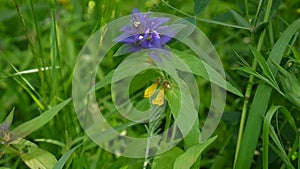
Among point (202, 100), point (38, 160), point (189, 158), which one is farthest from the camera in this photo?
point (202, 100)

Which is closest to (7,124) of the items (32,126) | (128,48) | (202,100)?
(32,126)

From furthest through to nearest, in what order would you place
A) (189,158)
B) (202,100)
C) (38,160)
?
(202,100) < (38,160) < (189,158)

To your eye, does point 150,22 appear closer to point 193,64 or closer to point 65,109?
point 193,64

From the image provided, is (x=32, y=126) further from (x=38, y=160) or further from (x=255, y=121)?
(x=255, y=121)

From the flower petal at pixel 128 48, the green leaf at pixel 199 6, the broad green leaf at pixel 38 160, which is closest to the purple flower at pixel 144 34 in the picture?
the flower petal at pixel 128 48

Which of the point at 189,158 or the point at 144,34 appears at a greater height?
the point at 144,34

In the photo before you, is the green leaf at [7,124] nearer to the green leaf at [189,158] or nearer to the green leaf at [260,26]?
the green leaf at [189,158]
